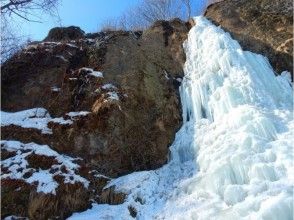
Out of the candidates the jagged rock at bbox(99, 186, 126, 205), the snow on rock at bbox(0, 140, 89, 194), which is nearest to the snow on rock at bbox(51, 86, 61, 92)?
the snow on rock at bbox(0, 140, 89, 194)

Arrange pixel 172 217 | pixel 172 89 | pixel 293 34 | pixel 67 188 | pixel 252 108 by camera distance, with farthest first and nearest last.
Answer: pixel 293 34
pixel 172 89
pixel 252 108
pixel 67 188
pixel 172 217

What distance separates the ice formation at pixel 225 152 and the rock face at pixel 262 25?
1.72 ft

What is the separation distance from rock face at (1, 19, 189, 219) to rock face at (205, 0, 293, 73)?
5.24 ft

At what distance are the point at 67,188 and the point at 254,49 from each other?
6431 millimetres

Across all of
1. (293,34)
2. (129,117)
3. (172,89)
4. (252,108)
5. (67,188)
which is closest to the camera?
(67,188)

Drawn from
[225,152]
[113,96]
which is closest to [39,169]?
[113,96]

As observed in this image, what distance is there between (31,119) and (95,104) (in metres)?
1.49

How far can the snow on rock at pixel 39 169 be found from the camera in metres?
7.61

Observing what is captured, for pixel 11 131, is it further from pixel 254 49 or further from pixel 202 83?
pixel 254 49

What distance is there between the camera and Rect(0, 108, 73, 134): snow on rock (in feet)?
29.5

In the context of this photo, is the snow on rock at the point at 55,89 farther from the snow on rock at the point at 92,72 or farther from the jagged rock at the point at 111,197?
the jagged rock at the point at 111,197

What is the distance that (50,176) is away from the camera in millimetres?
7793

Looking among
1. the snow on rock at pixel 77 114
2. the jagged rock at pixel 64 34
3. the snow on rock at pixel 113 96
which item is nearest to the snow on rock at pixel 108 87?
the snow on rock at pixel 113 96

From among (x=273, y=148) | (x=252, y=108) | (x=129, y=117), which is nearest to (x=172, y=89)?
(x=129, y=117)
